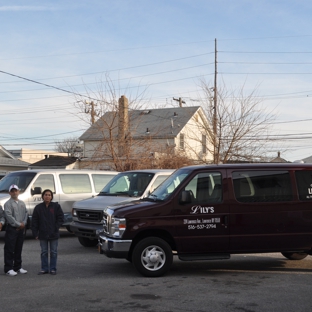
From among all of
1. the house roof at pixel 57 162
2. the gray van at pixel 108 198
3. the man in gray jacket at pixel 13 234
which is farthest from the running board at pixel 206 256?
the house roof at pixel 57 162

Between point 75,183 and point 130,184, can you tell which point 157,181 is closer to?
point 130,184

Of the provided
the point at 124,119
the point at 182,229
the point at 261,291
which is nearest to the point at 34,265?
the point at 182,229

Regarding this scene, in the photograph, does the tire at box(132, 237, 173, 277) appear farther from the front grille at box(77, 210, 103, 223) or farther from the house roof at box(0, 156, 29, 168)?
the house roof at box(0, 156, 29, 168)

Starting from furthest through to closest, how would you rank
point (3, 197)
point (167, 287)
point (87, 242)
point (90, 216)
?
1. point (3, 197)
2. point (87, 242)
3. point (90, 216)
4. point (167, 287)

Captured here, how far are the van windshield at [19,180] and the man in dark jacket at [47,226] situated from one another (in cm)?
565

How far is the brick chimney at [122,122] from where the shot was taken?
3259 centimetres

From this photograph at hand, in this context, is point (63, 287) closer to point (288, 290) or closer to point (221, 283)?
point (221, 283)

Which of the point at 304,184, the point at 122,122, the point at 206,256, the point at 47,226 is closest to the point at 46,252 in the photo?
the point at 47,226

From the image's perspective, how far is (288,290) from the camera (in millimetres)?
8609

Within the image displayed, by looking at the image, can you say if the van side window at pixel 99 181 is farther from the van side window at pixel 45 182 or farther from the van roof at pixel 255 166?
the van roof at pixel 255 166

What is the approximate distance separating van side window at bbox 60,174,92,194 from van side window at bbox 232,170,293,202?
24.9 ft

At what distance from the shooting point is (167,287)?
8898 millimetres

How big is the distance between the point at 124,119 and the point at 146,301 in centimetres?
2800

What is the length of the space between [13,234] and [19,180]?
6044mm
